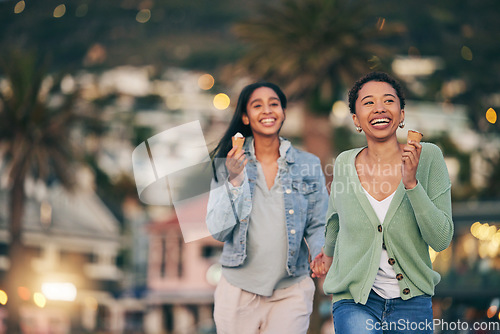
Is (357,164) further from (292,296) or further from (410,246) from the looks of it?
(292,296)

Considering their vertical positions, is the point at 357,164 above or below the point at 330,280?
above

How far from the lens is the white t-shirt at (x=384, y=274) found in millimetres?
3844

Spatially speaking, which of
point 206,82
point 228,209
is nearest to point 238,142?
point 228,209

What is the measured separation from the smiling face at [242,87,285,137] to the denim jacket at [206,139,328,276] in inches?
7.1

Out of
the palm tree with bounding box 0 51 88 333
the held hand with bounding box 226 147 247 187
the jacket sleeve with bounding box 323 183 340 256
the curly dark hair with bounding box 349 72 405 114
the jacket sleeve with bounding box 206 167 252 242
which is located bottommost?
the jacket sleeve with bounding box 323 183 340 256

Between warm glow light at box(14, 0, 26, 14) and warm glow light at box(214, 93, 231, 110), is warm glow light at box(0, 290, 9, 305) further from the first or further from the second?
warm glow light at box(14, 0, 26, 14)

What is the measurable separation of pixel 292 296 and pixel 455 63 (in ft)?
152

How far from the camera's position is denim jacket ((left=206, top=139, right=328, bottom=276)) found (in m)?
4.90

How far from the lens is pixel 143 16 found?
461 feet

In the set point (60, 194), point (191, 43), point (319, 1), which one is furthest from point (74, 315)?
point (191, 43)

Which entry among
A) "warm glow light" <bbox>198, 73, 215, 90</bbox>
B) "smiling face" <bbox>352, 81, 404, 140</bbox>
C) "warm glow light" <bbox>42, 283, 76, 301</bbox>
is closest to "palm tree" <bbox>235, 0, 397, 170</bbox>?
"warm glow light" <bbox>42, 283, 76, 301</bbox>

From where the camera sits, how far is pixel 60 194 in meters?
53.9

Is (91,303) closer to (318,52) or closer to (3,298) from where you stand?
(3,298)

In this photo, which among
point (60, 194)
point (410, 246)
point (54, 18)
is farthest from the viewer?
point (54, 18)
